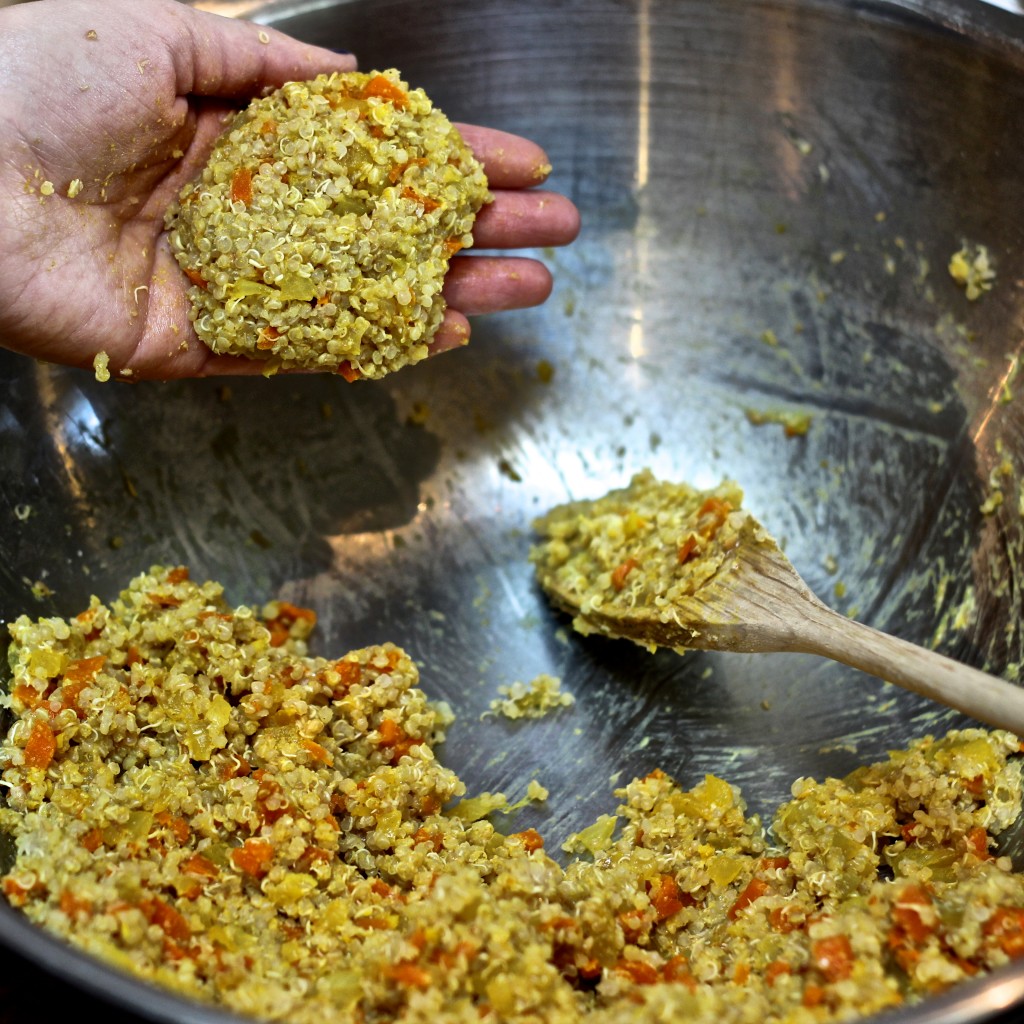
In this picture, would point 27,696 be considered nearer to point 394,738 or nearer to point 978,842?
point 394,738

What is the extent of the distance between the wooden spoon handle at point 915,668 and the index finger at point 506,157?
1.07 metres

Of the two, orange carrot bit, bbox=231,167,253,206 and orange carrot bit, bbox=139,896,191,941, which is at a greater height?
orange carrot bit, bbox=231,167,253,206

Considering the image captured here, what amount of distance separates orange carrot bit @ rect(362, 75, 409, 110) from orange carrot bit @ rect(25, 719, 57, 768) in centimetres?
125

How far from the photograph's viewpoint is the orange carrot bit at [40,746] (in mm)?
1746

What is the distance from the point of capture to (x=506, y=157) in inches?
87.9

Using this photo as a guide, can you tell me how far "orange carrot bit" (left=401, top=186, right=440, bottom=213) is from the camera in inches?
76.0

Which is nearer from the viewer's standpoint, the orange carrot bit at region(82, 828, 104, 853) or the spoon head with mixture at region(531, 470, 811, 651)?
the orange carrot bit at region(82, 828, 104, 853)

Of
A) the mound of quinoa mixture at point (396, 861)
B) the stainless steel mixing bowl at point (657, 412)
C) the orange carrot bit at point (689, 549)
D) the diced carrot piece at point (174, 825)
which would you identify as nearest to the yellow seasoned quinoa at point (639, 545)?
the orange carrot bit at point (689, 549)

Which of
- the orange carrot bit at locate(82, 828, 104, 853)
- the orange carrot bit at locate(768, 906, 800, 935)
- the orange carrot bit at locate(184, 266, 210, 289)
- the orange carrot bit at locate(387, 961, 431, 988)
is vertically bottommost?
the orange carrot bit at locate(82, 828, 104, 853)

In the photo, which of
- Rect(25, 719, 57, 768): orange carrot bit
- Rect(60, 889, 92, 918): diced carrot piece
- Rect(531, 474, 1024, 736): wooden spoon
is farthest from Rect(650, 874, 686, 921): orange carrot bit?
Rect(25, 719, 57, 768): orange carrot bit

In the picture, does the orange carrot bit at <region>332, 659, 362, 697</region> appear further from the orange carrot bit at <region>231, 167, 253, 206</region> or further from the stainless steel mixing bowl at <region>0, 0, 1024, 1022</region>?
the orange carrot bit at <region>231, 167, 253, 206</region>

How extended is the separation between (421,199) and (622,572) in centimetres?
85

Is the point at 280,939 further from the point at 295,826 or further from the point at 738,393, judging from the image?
the point at 738,393

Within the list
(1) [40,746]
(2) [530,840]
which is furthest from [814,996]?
(1) [40,746]
